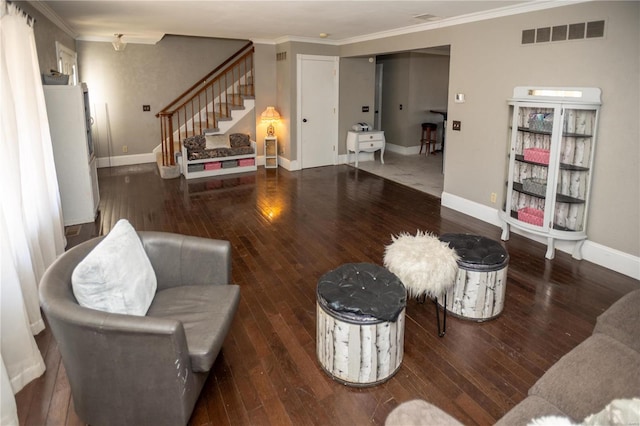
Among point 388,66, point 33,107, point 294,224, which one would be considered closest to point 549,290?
point 294,224

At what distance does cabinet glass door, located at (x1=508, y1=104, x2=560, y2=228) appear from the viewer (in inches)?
166

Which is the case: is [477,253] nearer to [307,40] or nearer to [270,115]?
[307,40]

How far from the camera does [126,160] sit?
8742 millimetres

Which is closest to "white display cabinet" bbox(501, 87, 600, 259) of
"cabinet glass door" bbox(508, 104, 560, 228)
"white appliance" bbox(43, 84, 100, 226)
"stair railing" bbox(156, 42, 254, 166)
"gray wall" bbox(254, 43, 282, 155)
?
"cabinet glass door" bbox(508, 104, 560, 228)

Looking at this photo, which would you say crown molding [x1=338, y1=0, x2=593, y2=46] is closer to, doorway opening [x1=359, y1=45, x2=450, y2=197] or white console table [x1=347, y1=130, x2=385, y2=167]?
white console table [x1=347, y1=130, x2=385, y2=167]

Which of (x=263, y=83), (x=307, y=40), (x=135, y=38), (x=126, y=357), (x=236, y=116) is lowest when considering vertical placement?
(x=126, y=357)

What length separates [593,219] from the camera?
4109 mm

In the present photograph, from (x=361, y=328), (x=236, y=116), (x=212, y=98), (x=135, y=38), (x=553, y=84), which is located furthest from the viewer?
(x=212, y=98)

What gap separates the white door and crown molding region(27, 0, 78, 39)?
3744mm

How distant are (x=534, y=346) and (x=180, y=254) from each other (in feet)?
7.81

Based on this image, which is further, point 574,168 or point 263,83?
point 263,83

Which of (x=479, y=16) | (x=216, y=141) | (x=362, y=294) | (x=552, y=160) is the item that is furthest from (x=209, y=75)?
(x=362, y=294)

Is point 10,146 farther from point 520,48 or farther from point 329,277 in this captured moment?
point 520,48

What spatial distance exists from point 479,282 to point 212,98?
7.41 m
